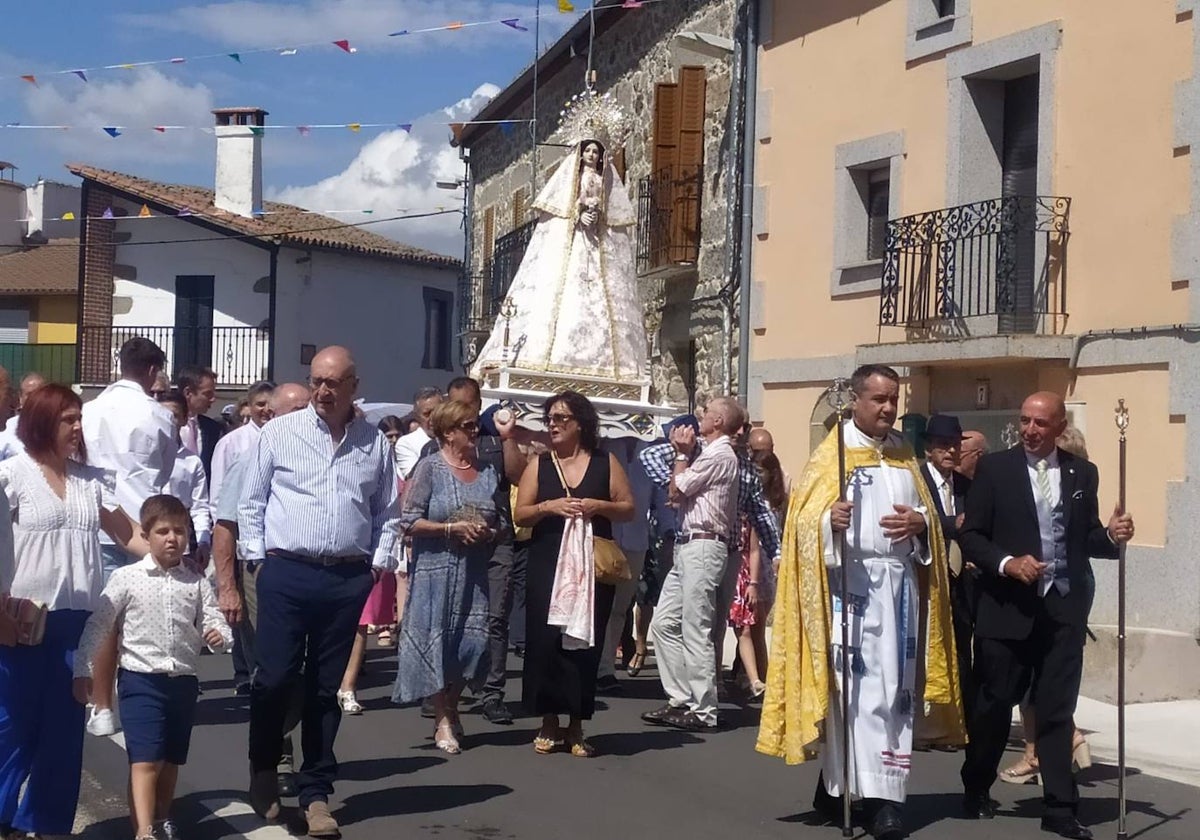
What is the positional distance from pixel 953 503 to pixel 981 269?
19.0 ft

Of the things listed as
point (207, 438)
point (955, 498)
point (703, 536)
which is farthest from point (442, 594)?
point (207, 438)

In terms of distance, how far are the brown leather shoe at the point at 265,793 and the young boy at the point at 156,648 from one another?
1.71ft

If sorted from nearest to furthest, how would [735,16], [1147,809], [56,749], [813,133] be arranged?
[56,749] → [1147,809] → [813,133] → [735,16]

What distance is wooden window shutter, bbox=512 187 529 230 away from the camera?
2630 cm

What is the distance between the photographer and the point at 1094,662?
39.2 feet

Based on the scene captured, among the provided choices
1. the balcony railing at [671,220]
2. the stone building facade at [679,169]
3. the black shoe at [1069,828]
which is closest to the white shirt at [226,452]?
the black shoe at [1069,828]

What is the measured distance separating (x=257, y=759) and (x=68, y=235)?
49.3m

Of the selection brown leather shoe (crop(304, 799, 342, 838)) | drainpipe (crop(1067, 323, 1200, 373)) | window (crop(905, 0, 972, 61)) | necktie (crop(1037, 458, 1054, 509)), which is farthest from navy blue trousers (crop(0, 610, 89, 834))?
window (crop(905, 0, 972, 61))

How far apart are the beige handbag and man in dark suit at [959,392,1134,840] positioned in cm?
216

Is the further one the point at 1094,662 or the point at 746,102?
the point at 746,102

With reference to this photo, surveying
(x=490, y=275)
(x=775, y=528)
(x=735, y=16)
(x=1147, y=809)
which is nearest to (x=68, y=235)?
(x=490, y=275)

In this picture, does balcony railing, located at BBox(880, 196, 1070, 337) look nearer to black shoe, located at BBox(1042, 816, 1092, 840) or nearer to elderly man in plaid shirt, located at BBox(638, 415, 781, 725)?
elderly man in plaid shirt, located at BBox(638, 415, 781, 725)

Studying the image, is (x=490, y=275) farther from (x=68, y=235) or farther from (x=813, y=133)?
(x=68, y=235)

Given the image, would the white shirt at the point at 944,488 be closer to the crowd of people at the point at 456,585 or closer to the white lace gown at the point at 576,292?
the crowd of people at the point at 456,585
